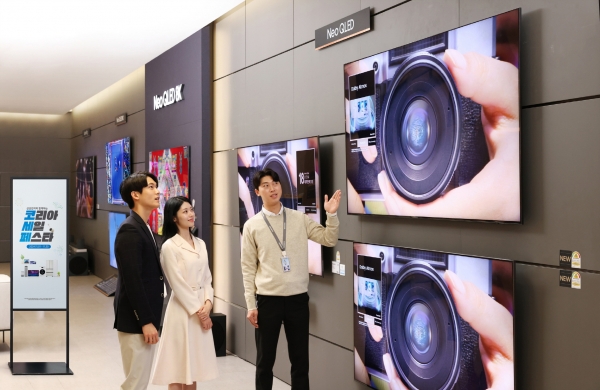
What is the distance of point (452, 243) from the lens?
3.53 metres

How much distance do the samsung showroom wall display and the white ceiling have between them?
5.28 ft

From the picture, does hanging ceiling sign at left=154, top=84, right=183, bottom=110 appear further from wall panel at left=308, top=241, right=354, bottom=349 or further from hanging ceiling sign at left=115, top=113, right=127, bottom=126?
wall panel at left=308, top=241, right=354, bottom=349

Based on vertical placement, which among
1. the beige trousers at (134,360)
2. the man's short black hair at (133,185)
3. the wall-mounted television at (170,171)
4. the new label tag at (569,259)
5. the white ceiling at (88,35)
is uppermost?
the white ceiling at (88,35)

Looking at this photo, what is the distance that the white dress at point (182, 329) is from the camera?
382 centimetres

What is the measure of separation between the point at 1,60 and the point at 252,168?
4.55 meters

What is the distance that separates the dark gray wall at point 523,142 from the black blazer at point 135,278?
154cm

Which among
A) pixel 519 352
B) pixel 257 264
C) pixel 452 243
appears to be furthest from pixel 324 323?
pixel 519 352

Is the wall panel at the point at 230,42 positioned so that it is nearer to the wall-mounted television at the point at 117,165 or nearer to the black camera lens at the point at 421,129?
the black camera lens at the point at 421,129

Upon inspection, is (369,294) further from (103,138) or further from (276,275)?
(103,138)

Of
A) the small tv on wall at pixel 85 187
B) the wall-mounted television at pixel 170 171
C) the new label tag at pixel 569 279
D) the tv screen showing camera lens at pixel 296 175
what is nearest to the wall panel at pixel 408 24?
the tv screen showing camera lens at pixel 296 175

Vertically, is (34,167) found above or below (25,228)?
above

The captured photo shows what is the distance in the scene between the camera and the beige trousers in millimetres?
3412

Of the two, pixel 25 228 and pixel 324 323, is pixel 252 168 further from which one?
pixel 25 228

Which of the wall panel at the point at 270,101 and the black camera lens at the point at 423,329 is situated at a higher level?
the wall panel at the point at 270,101
